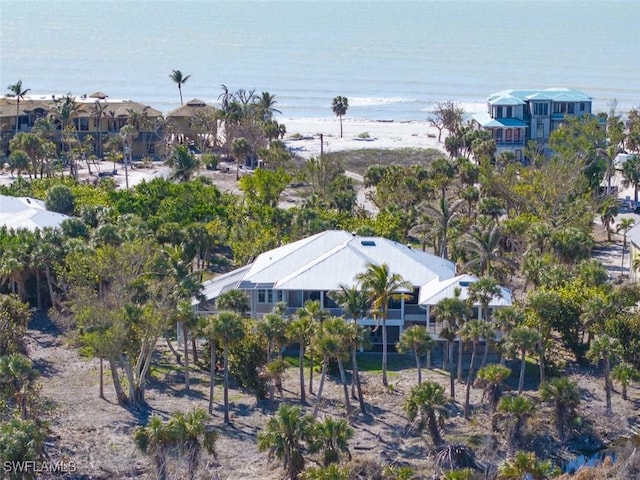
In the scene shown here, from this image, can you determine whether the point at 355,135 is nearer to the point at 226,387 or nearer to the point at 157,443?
the point at 226,387

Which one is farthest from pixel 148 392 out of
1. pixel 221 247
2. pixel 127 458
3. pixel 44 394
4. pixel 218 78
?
pixel 218 78

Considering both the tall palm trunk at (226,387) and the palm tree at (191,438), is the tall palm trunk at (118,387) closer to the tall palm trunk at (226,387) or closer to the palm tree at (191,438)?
the tall palm trunk at (226,387)

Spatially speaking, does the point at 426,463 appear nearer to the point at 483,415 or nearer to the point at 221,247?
the point at 483,415

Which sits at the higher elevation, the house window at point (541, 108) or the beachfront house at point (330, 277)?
the house window at point (541, 108)

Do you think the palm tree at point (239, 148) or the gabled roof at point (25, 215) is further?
the palm tree at point (239, 148)

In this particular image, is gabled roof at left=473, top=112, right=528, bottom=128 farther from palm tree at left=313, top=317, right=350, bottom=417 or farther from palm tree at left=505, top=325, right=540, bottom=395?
palm tree at left=313, top=317, right=350, bottom=417

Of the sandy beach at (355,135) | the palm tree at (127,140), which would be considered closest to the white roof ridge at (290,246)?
the palm tree at (127,140)
